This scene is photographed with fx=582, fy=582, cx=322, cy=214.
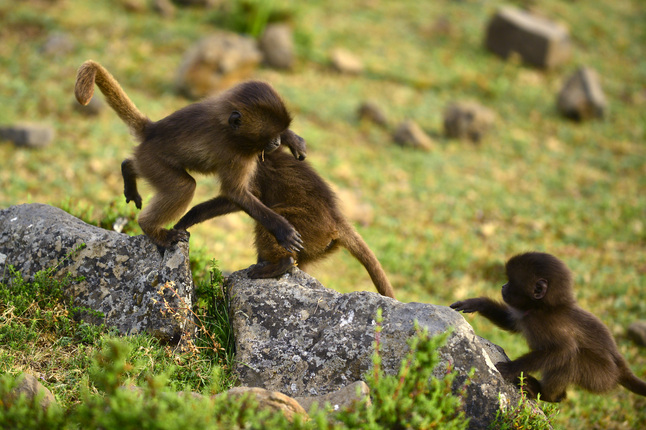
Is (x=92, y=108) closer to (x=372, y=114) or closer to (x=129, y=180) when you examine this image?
(x=372, y=114)

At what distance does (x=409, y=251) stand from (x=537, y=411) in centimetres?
496

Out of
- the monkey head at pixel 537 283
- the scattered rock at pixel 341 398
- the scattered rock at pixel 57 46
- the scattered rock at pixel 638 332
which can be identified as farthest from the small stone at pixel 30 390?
the scattered rock at pixel 57 46

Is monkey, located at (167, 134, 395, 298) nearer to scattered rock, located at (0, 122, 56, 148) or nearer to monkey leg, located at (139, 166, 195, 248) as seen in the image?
monkey leg, located at (139, 166, 195, 248)

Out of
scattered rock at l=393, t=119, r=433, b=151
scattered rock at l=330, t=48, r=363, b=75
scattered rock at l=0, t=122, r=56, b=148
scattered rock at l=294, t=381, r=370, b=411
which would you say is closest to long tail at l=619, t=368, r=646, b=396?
scattered rock at l=294, t=381, r=370, b=411

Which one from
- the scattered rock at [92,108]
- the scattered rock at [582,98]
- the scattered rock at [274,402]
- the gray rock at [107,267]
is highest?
the scattered rock at [274,402]

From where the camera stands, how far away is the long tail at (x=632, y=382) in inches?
184

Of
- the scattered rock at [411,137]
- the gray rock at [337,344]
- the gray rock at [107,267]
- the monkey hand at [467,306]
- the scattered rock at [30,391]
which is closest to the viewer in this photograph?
the scattered rock at [30,391]

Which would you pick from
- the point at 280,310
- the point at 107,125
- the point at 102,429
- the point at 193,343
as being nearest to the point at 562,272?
the point at 280,310

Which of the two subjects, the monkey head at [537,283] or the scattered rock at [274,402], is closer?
the scattered rock at [274,402]

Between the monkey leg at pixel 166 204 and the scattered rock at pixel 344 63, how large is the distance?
391 inches

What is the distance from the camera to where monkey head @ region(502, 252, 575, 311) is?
179 inches

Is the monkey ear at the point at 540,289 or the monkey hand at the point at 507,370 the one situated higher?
the monkey ear at the point at 540,289

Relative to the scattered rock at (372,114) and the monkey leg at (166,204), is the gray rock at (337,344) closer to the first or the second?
the monkey leg at (166,204)

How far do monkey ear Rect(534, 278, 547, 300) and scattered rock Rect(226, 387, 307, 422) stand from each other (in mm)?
2188
